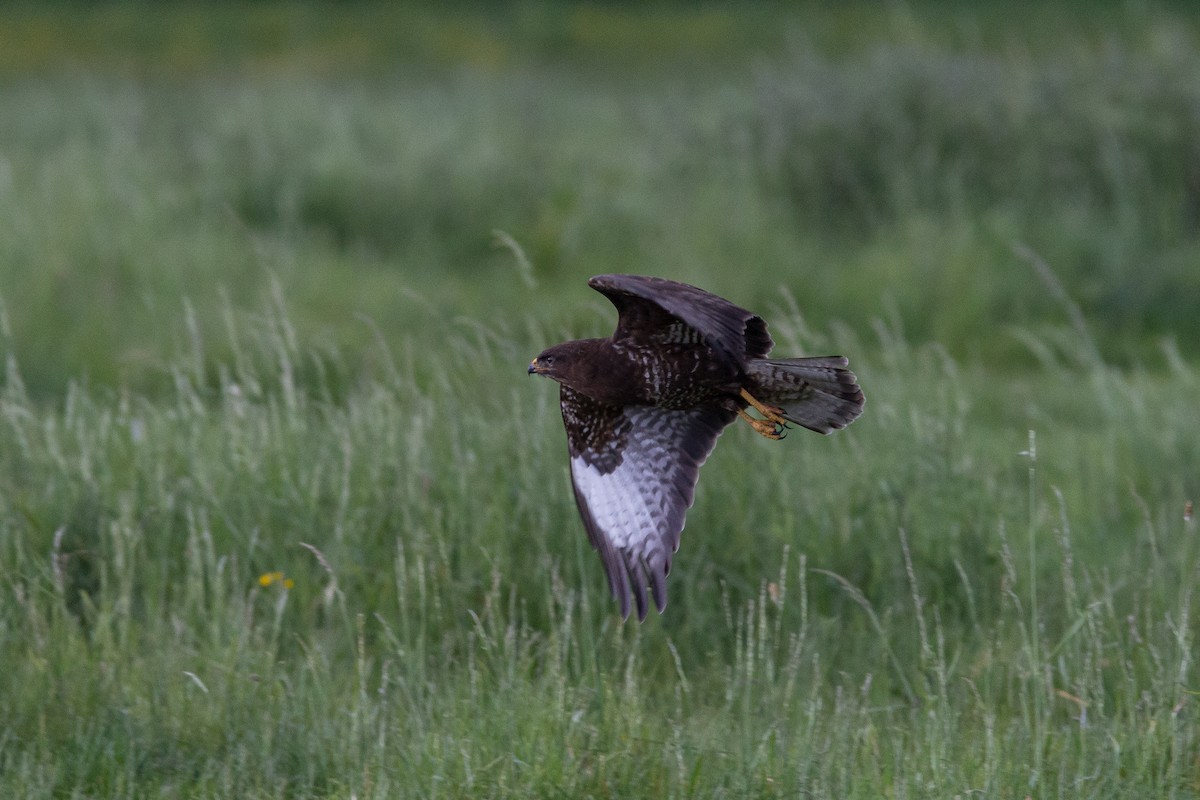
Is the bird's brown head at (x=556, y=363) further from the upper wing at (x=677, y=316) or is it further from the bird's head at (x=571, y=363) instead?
the upper wing at (x=677, y=316)

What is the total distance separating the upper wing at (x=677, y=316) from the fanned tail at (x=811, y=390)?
0.27 ft

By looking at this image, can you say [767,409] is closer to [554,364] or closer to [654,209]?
[554,364]

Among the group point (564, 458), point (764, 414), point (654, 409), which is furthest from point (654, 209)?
point (764, 414)

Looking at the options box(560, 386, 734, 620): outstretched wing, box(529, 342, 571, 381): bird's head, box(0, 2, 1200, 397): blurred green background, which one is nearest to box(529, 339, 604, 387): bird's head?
box(529, 342, 571, 381): bird's head

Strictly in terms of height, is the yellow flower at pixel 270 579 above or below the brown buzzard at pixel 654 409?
below

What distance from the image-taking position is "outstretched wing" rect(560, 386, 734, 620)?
4.00m

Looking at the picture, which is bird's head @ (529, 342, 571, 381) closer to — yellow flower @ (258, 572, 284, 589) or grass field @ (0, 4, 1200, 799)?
grass field @ (0, 4, 1200, 799)

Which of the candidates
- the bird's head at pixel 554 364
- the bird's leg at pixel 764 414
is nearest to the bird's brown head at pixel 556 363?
the bird's head at pixel 554 364

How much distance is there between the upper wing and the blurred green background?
233cm

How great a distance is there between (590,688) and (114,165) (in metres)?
6.41

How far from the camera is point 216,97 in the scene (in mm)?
13227

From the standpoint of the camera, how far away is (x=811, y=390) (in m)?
4.05

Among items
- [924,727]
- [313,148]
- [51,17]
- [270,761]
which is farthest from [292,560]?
[51,17]

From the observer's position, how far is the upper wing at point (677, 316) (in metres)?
3.38
